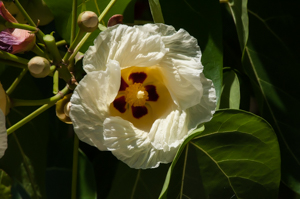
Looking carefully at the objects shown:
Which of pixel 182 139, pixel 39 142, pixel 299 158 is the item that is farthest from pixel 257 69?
pixel 39 142

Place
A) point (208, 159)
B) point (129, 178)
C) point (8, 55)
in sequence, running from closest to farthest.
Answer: point (8, 55)
point (208, 159)
point (129, 178)

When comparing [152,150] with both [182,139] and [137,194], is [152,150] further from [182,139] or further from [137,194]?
[137,194]

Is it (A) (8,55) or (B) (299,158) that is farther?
(B) (299,158)

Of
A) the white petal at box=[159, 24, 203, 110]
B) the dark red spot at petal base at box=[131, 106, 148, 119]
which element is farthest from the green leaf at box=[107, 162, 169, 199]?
the white petal at box=[159, 24, 203, 110]

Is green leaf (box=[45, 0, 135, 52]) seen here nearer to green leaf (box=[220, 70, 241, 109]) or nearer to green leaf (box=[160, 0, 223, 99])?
green leaf (box=[160, 0, 223, 99])

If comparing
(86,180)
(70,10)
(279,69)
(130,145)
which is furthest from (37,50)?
(279,69)

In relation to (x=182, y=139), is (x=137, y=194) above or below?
below

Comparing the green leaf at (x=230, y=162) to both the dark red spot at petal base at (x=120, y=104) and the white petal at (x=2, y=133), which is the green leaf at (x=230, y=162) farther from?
the white petal at (x=2, y=133)
